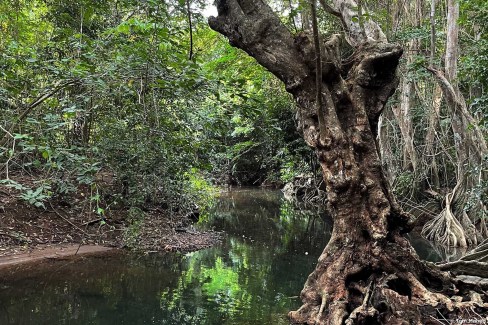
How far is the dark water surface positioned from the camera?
211 inches

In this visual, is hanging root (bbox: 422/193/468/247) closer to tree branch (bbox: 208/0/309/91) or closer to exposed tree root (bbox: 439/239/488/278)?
exposed tree root (bbox: 439/239/488/278)

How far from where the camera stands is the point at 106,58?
713 centimetres

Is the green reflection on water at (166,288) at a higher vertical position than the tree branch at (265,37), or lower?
lower

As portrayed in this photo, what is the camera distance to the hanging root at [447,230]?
406 inches

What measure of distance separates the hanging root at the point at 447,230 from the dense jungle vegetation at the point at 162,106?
0.04 metres

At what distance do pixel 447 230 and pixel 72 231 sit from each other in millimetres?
8990

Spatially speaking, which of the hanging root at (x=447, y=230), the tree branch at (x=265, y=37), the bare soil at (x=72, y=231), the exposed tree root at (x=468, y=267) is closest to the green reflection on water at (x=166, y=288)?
the bare soil at (x=72, y=231)

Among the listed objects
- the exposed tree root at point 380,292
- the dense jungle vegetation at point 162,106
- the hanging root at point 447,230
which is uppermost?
the dense jungle vegetation at point 162,106

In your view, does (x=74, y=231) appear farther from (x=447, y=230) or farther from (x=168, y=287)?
(x=447, y=230)

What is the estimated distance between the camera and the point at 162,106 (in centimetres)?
839

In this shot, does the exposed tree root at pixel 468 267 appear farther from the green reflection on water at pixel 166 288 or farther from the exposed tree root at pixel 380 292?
the green reflection on water at pixel 166 288

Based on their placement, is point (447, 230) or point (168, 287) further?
point (447, 230)

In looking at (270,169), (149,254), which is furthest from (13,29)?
(270,169)

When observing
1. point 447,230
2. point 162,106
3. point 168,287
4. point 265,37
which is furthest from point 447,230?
point 265,37
